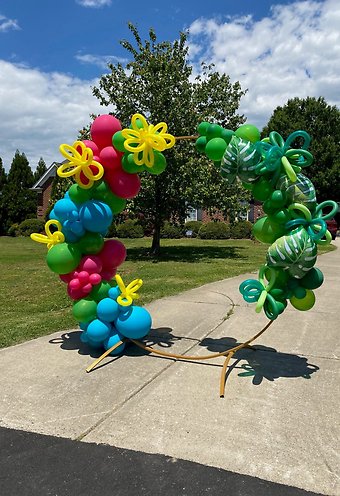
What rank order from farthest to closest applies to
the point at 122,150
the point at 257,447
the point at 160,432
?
the point at 122,150
the point at 160,432
the point at 257,447

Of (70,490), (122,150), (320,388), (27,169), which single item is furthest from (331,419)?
(27,169)

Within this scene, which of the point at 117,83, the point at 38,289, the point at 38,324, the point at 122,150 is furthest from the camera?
the point at 117,83

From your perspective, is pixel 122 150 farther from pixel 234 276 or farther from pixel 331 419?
pixel 234 276

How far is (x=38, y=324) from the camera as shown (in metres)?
6.64

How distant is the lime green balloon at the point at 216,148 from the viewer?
454 centimetres

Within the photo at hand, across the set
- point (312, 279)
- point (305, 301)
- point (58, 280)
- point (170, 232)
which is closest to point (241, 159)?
point (312, 279)

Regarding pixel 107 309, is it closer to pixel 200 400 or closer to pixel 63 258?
pixel 63 258

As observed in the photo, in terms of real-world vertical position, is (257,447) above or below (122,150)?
below

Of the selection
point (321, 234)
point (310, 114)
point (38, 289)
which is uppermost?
point (310, 114)

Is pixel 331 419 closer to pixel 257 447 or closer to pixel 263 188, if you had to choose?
pixel 257 447

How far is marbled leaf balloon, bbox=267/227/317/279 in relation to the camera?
405cm

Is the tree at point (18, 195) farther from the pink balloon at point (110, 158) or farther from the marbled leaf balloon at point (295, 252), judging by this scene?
the marbled leaf balloon at point (295, 252)

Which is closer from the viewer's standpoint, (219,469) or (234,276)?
(219,469)

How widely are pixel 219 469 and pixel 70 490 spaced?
3.18 ft
